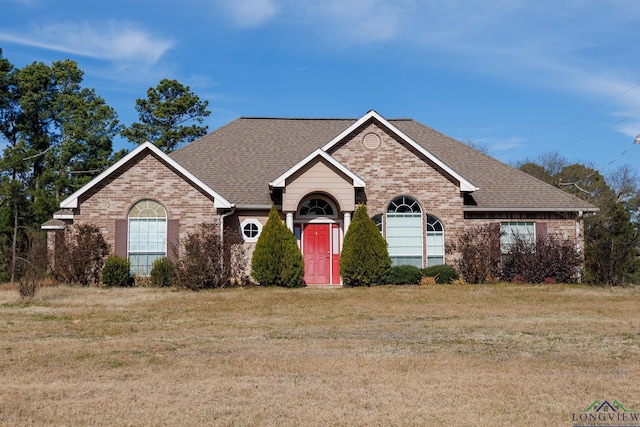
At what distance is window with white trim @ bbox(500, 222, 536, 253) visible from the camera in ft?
77.2

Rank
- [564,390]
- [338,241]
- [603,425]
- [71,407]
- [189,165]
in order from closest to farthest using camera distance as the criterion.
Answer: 1. [603,425]
2. [71,407]
3. [564,390]
4. [338,241]
5. [189,165]

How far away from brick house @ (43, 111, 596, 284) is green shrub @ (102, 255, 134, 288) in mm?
664

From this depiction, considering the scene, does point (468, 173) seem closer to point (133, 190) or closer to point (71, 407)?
point (133, 190)

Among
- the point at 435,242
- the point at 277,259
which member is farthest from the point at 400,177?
A: the point at 277,259

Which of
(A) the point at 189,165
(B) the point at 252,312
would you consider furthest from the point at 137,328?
(A) the point at 189,165

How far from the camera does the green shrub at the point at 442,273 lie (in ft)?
72.9

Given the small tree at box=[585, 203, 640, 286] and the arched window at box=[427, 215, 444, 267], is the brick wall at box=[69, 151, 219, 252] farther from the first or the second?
the small tree at box=[585, 203, 640, 286]

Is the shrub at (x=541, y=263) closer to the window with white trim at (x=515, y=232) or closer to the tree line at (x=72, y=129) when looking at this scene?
the window with white trim at (x=515, y=232)

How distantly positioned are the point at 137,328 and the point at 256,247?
8.96 metres

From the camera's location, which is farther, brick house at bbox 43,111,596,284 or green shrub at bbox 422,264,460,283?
→ green shrub at bbox 422,264,460,283

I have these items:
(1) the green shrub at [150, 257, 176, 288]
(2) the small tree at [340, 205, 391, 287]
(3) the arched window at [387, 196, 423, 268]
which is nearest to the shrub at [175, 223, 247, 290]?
(1) the green shrub at [150, 257, 176, 288]

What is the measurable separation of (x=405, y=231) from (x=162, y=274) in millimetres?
8369

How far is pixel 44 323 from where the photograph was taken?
526 inches

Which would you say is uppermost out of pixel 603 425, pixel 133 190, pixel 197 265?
pixel 133 190
